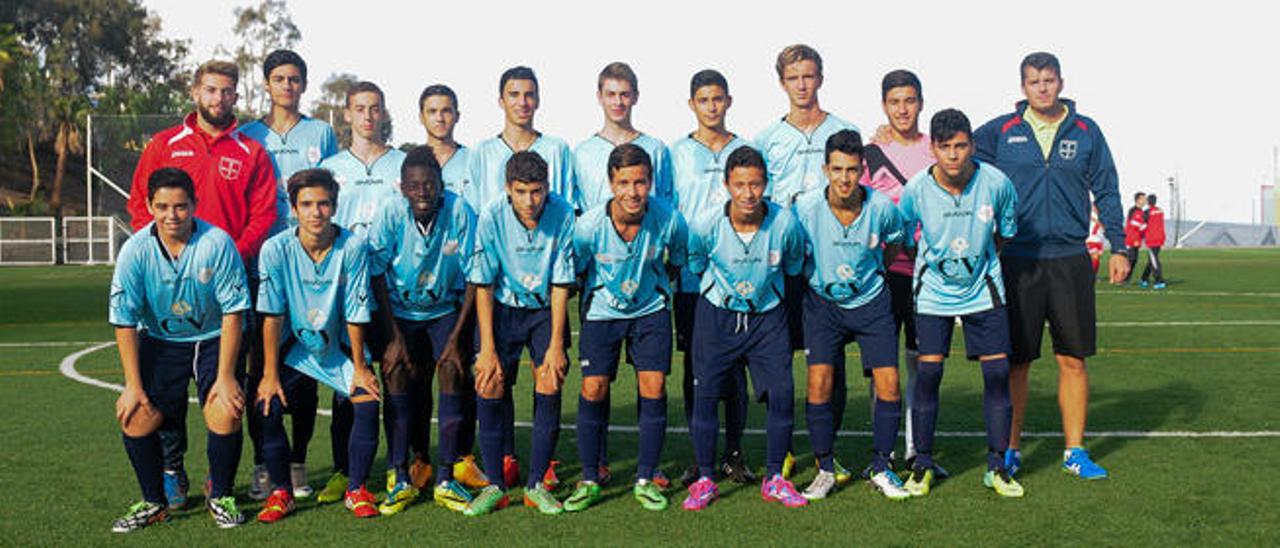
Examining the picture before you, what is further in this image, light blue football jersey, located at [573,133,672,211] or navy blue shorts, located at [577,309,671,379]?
light blue football jersey, located at [573,133,672,211]

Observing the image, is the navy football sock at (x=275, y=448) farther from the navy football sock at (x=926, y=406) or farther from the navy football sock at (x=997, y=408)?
the navy football sock at (x=997, y=408)

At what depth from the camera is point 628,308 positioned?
5.68m

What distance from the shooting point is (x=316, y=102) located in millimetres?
71125

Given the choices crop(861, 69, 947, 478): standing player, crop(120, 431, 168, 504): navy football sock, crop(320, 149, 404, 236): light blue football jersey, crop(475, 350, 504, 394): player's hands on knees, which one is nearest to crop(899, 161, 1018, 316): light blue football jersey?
crop(861, 69, 947, 478): standing player

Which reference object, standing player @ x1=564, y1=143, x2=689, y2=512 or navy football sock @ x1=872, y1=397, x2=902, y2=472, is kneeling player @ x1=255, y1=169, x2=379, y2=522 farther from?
navy football sock @ x1=872, y1=397, x2=902, y2=472

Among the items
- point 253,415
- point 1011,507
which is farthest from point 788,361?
point 253,415

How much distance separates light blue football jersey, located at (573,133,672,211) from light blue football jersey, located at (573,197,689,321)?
1.83 ft

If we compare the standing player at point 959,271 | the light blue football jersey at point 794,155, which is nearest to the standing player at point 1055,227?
the standing player at point 959,271

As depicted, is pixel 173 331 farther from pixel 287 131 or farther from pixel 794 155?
pixel 794 155

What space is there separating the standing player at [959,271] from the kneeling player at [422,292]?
2.18 meters

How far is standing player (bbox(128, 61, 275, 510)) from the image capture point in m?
5.87

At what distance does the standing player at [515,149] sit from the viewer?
20.7ft

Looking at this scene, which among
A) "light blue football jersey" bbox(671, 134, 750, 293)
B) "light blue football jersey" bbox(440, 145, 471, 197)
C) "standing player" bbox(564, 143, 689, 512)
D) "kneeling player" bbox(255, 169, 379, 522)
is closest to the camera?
"kneeling player" bbox(255, 169, 379, 522)

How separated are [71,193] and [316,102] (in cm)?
2197
